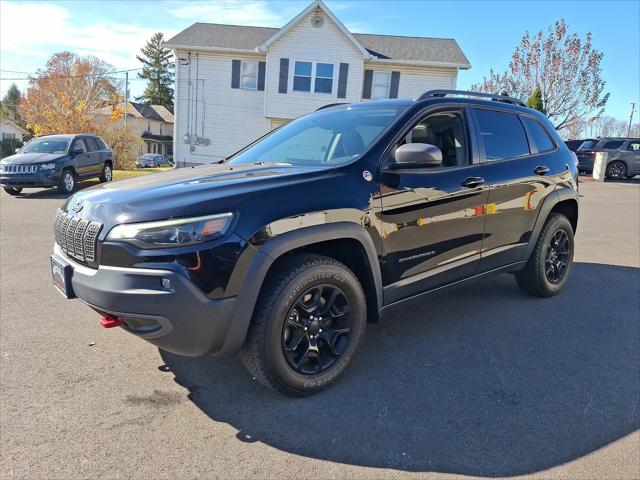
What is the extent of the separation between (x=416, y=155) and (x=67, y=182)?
13181 mm

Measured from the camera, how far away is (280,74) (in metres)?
23.3

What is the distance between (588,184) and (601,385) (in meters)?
20.6

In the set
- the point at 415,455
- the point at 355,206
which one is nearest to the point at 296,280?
the point at 355,206

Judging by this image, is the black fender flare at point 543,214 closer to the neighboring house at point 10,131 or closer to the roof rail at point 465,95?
the roof rail at point 465,95

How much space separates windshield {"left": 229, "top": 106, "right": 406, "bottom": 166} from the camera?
3477 millimetres

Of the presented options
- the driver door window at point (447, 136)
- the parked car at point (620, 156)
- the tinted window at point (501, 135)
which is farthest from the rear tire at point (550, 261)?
the parked car at point (620, 156)

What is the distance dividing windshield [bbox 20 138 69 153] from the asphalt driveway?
11.0 meters

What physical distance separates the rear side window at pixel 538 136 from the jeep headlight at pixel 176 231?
11.5 ft

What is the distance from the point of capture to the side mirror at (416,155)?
310cm

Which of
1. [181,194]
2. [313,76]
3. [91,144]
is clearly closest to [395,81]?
[313,76]

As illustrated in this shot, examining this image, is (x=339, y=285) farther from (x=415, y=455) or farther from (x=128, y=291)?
(x=128, y=291)

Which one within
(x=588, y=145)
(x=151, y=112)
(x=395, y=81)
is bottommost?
(x=588, y=145)

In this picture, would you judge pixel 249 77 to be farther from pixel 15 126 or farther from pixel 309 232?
pixel 15 126

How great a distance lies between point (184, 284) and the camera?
2395 millimetres
